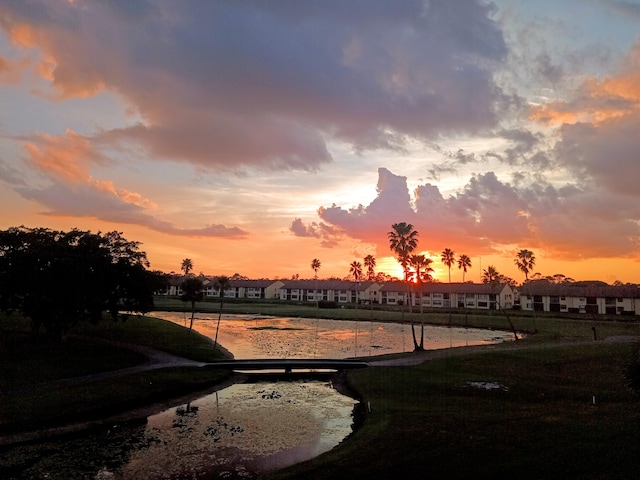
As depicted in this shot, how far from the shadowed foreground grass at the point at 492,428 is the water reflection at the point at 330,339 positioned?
2088 centimetres

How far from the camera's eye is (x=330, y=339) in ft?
247

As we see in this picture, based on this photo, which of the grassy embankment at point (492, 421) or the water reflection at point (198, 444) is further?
the water reflection at point (198, 444)

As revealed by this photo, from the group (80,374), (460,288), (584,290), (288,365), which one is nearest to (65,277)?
(80,374)

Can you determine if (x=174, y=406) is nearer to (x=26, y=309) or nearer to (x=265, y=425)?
(x=265, y=425)

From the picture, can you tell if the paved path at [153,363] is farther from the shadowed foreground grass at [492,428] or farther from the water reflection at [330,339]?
the water reflection at [330,339]

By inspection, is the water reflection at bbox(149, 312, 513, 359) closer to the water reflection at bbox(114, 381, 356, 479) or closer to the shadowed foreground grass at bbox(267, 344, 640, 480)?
the shadowed foreground grass at bbox(267, 344, 640, 480)

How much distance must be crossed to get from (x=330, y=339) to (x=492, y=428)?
52.8m

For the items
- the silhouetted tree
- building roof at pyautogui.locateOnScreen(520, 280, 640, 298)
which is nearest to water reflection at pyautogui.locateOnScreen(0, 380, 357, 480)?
the silhouetted tree

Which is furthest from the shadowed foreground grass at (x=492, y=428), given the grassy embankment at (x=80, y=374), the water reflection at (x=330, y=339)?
the water reflection at (x=330, y=339)

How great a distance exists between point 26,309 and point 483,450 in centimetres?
4332

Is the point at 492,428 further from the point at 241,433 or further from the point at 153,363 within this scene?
the point at 153,363

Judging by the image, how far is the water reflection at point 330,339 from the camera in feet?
200

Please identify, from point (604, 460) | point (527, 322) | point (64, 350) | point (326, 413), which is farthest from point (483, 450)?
point (527, 322)

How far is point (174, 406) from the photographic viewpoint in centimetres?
3428
